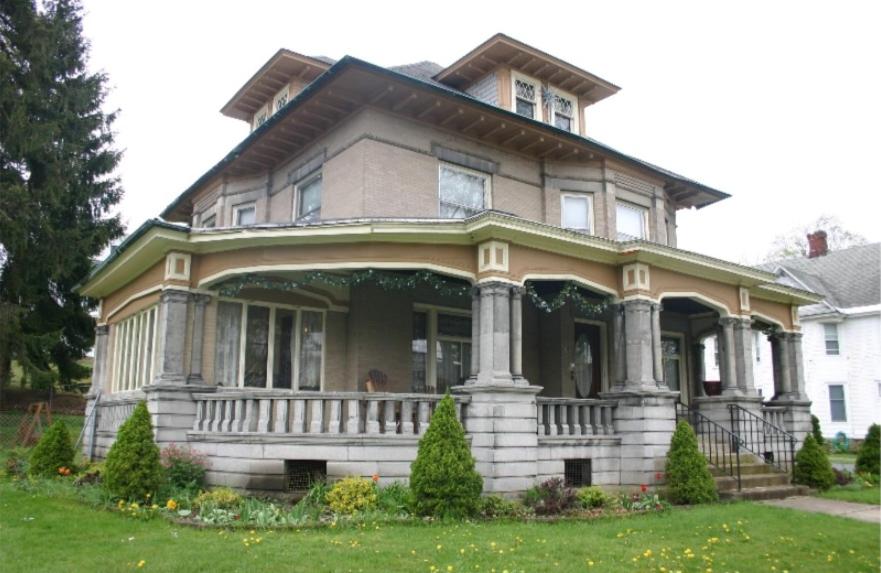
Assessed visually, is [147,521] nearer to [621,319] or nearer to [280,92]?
[621,319]

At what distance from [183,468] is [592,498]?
20.8 ft

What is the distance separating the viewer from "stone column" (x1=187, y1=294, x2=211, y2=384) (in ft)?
40.9

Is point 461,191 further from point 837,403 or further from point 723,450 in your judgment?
point 837,403

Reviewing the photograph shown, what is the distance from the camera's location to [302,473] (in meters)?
11.1

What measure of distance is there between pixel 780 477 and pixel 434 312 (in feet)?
24.4

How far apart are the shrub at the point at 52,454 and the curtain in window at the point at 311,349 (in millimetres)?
4483

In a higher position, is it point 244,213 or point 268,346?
point 244,213

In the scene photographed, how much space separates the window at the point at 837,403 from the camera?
30375 millimetres

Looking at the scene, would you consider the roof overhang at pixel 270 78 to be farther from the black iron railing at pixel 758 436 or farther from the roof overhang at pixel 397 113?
the black iron railing at pixel 758 436

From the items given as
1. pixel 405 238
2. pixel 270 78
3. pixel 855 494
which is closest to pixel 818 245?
pixel 855 494

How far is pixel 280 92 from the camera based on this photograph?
62.1 ft

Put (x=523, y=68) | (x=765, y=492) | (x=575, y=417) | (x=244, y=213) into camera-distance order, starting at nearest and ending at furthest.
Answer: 1. (x=575, y=417)
2. (x=765, y=492)
3. (x=523, y=68)
4. (x=244, y=213)

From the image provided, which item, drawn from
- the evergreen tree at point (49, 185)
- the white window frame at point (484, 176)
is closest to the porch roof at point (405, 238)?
the white window frame at point (484, 176)

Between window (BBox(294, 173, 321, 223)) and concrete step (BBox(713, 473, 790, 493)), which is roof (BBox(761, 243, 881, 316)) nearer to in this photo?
concrete step (BBox(713, 473, 790, 493))
